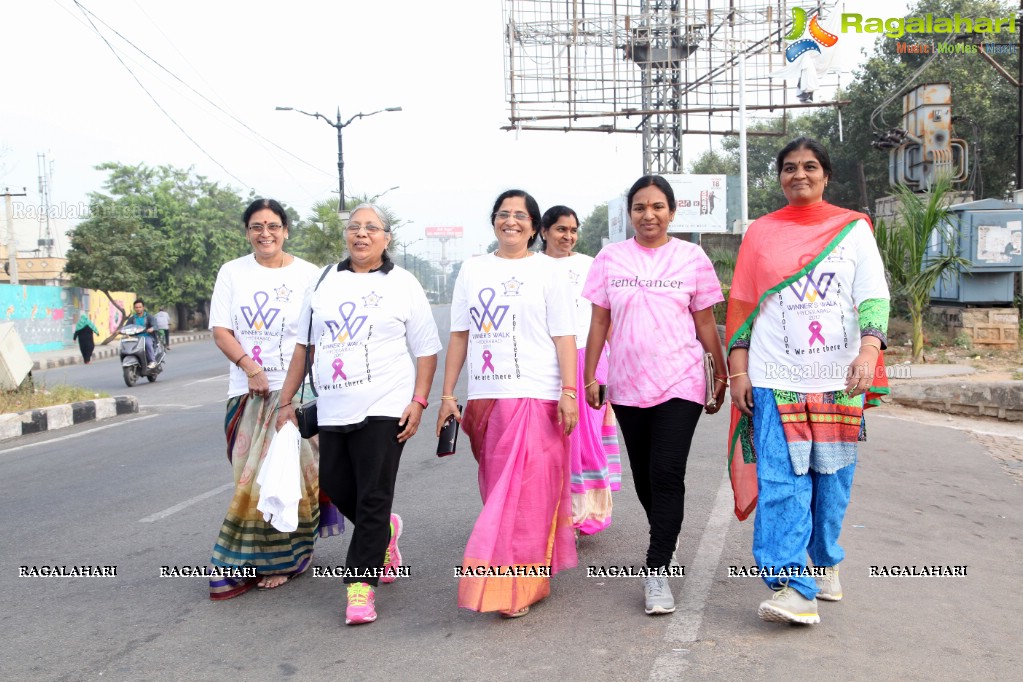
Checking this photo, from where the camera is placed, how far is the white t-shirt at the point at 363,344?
3.87m

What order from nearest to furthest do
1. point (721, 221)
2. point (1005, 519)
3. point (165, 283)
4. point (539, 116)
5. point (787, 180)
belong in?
point (787, 180), point (1005, 519), point (539, 116), point (721, 221), point (165, 283)

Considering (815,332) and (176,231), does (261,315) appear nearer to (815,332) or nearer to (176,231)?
(815,332)

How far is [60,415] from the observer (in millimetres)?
10766

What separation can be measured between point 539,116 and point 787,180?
23.9m

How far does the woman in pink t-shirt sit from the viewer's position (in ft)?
12.9

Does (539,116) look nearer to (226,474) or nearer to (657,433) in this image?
(226,474)

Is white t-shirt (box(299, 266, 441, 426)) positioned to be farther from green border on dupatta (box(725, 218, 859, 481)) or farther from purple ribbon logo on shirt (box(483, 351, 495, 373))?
green border on dupatta (box(725, 218, 859, 481))

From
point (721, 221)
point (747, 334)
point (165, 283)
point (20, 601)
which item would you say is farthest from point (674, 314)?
point (165, 283)

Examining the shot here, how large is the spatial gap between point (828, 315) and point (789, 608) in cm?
115

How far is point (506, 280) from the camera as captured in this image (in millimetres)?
3965

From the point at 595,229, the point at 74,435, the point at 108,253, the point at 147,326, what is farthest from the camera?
the point at 595,229

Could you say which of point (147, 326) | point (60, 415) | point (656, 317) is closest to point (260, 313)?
point (656, 317)

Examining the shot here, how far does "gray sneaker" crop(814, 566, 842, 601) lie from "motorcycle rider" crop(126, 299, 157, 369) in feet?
45.5

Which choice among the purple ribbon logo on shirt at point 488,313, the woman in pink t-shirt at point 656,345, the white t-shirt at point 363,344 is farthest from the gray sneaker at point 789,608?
the white t-shirt at point 363,344
